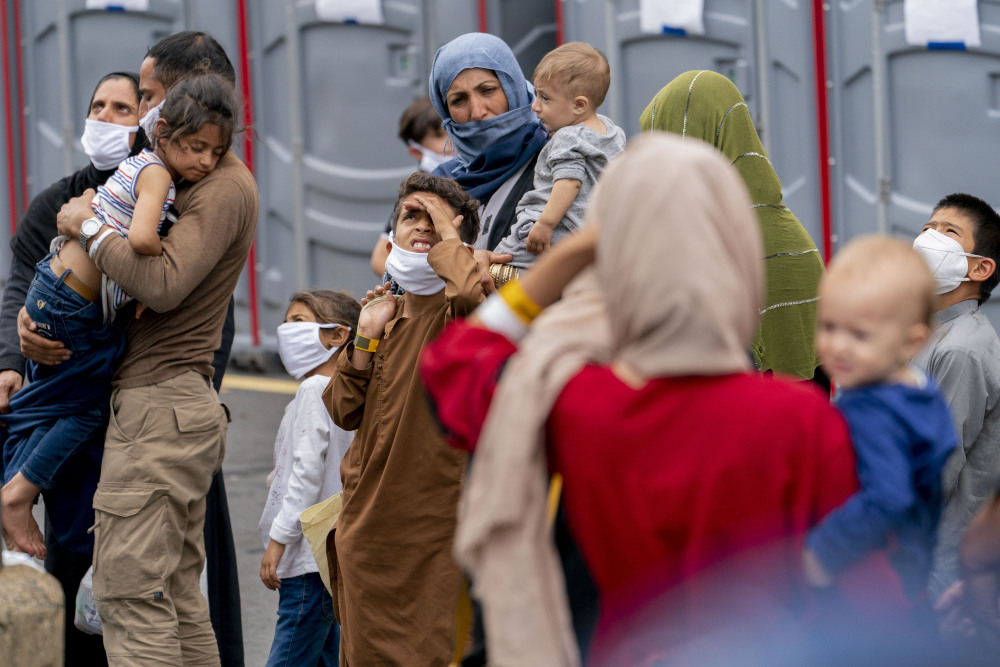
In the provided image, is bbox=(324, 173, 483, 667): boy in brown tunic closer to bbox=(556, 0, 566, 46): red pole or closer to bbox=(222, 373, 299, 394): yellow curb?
bbox=(556, 0, 566, 46): red pole

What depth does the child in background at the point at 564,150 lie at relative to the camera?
3250 mm

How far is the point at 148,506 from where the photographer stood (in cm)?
316

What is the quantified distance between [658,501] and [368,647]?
1.56 metres

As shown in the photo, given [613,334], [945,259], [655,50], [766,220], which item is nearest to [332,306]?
[766,220]

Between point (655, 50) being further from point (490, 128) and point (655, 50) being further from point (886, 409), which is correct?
point (886, 409)

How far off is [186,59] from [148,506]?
4.12 feet

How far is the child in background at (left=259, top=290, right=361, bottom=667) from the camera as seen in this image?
11.5 ft

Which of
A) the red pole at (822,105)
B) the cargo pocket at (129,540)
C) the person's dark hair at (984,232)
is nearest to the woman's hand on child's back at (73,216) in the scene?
the cargo pocket at (129,540)

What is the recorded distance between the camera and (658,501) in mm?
1656

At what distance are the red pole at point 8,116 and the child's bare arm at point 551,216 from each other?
7.49 meters

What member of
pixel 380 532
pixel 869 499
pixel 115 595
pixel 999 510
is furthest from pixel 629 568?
pixel 115 595

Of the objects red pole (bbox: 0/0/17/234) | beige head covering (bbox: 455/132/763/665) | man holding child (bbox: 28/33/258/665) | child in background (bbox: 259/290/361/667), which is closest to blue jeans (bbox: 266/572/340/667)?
child in background (bbox: 259/290/361/667)

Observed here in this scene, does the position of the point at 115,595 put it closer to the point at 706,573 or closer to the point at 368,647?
the point at 368,647

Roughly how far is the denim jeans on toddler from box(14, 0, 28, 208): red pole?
6.85 meters
